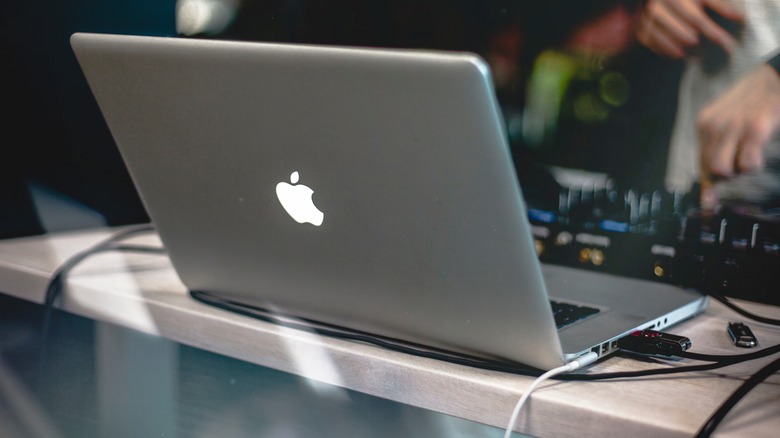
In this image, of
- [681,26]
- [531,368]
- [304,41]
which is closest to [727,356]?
[531,368]

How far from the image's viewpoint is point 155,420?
1037 millimetres

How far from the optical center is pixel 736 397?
57cm

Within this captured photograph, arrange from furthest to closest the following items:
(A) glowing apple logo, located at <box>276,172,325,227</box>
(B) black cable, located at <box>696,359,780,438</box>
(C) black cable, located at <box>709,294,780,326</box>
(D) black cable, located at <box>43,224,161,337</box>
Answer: (D) black cable, located at <box>43,224,161,337</box> → (C) black cable, located at <box>709,294,780,326</box> → (A) glowing apple logo, located at <box>276,172,325,227</box> → (B) black cable, located at <box>696,359,780,438</box>

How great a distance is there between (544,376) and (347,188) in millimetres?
208

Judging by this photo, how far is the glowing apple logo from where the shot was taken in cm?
65

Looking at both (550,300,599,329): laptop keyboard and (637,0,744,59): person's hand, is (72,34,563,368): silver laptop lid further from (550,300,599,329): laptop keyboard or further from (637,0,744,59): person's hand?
(637,0,744,59): person's hand

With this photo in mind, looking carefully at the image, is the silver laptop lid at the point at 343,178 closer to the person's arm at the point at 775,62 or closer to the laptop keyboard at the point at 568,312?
the laptop keyboard at the point at 568,312

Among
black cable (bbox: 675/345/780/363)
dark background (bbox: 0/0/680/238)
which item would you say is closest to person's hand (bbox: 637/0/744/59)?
dark background (bbox: 0/0/680/238)

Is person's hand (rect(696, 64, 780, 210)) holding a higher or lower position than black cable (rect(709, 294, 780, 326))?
higher

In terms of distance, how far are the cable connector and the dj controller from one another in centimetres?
25

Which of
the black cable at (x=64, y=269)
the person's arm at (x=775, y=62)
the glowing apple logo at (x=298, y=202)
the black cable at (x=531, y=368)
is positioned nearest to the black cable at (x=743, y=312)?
the black cable at (x=531, y=368)

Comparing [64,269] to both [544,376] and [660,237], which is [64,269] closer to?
[544,376]

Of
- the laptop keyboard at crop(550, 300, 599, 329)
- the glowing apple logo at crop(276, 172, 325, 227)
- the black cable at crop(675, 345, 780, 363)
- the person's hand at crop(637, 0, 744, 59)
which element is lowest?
the laptop keyboard at crop(550, 300, 599, 329)

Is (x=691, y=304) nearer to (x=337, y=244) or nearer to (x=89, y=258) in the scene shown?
(x=337, y=244)
